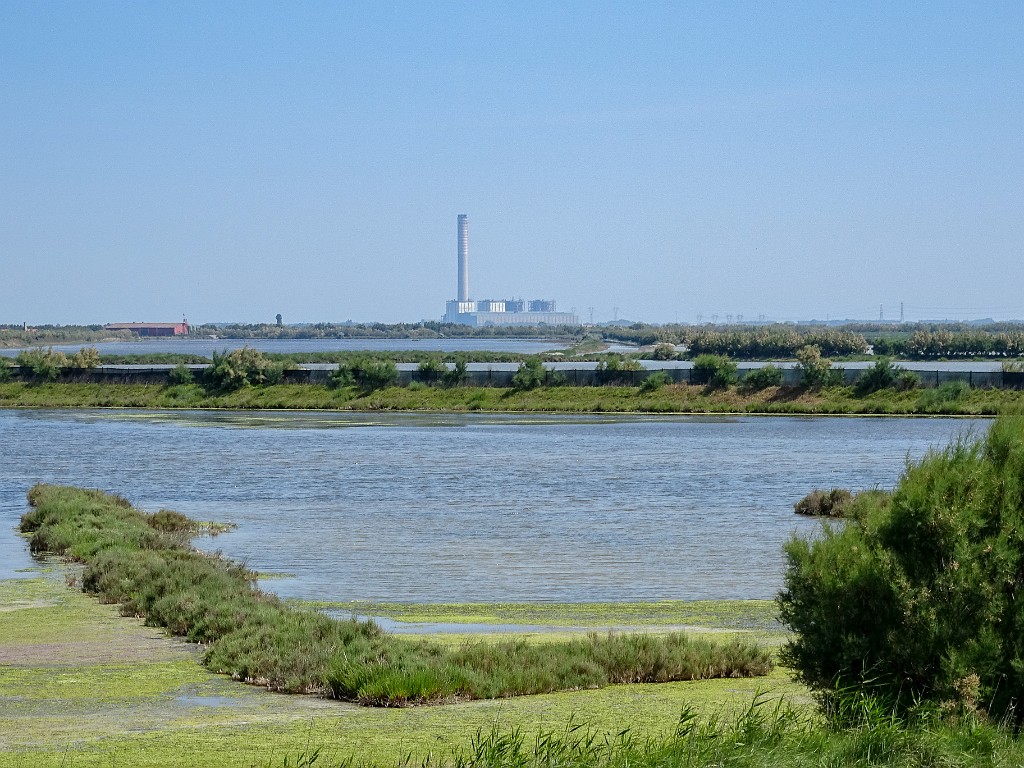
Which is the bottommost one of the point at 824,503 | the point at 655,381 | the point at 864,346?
the point at 824,503

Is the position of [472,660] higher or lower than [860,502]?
lower

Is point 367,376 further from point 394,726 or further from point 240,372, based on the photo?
point 394,726

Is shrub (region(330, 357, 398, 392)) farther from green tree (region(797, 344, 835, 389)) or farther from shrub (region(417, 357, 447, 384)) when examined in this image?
green tree (region(797, 344, 835, 389))

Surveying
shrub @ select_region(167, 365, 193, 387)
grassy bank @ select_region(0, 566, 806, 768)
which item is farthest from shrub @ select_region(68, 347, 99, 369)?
grassy bank @ select_region(0, 566, 806, 768)

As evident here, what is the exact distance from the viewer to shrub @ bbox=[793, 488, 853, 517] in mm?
31234

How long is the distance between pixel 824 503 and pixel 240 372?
184 feet

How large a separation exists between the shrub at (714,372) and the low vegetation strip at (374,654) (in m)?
57.3

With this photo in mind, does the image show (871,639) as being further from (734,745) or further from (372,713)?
(372,713)

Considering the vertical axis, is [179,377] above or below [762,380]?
above

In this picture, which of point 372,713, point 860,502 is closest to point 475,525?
point 372,713

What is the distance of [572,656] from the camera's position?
15641mm

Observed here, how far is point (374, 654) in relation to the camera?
597 inches

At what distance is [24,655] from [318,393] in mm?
64082

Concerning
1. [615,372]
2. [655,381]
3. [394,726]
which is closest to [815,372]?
[655,381]
